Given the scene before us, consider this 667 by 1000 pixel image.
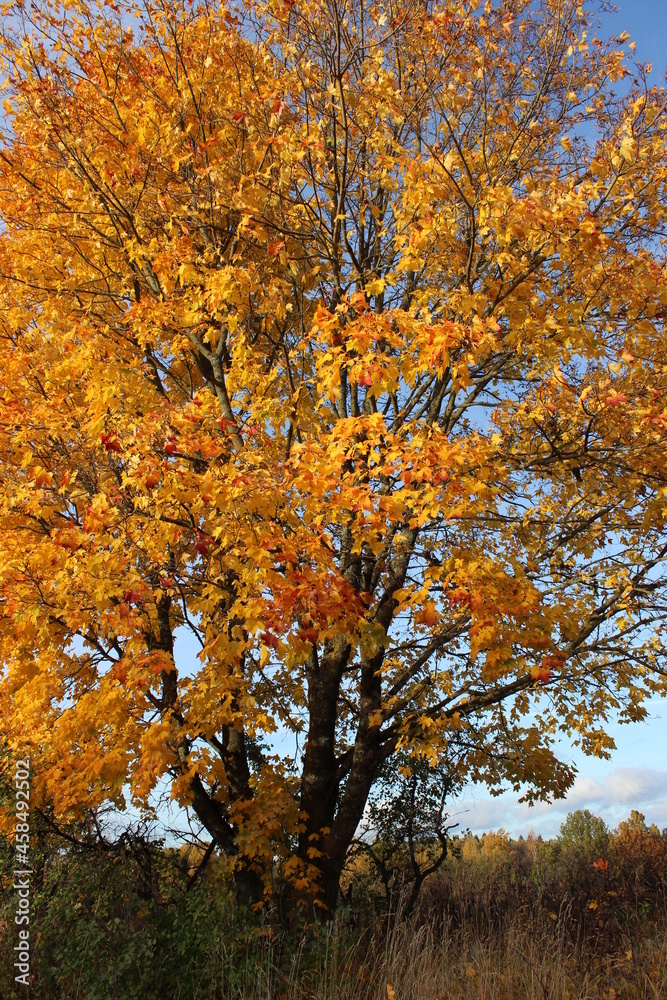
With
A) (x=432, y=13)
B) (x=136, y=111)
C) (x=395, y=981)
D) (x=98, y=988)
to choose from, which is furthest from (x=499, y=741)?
(x=136, y=111)

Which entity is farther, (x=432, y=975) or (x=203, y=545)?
(x=203, y=545)

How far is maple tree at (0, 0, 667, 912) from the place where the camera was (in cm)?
595

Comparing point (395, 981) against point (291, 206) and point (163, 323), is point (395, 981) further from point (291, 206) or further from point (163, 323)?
point (291, 206)

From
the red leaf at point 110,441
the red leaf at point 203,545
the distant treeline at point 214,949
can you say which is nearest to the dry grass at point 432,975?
the distant treeline at point 214,949

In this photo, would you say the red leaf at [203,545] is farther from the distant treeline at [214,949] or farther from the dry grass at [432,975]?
the dry grass at [432,975]

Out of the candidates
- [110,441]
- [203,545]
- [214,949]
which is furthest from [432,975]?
[110,441]

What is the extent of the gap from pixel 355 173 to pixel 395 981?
7.92 meters

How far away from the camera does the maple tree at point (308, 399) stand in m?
5.95

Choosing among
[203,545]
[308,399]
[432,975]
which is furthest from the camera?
[308,399]

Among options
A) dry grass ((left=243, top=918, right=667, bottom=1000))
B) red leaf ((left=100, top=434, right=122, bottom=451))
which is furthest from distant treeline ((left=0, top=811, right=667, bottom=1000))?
red leaf ((left=100, top=434, right=122, bottom=451))

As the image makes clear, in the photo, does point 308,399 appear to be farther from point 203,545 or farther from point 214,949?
point 214,949

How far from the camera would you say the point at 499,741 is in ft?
31.6

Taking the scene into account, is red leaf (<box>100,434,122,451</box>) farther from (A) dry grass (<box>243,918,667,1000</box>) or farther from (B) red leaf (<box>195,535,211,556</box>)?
(A) dry grass (<box>243,918,667,1000</box>)

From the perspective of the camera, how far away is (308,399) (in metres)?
8.19
